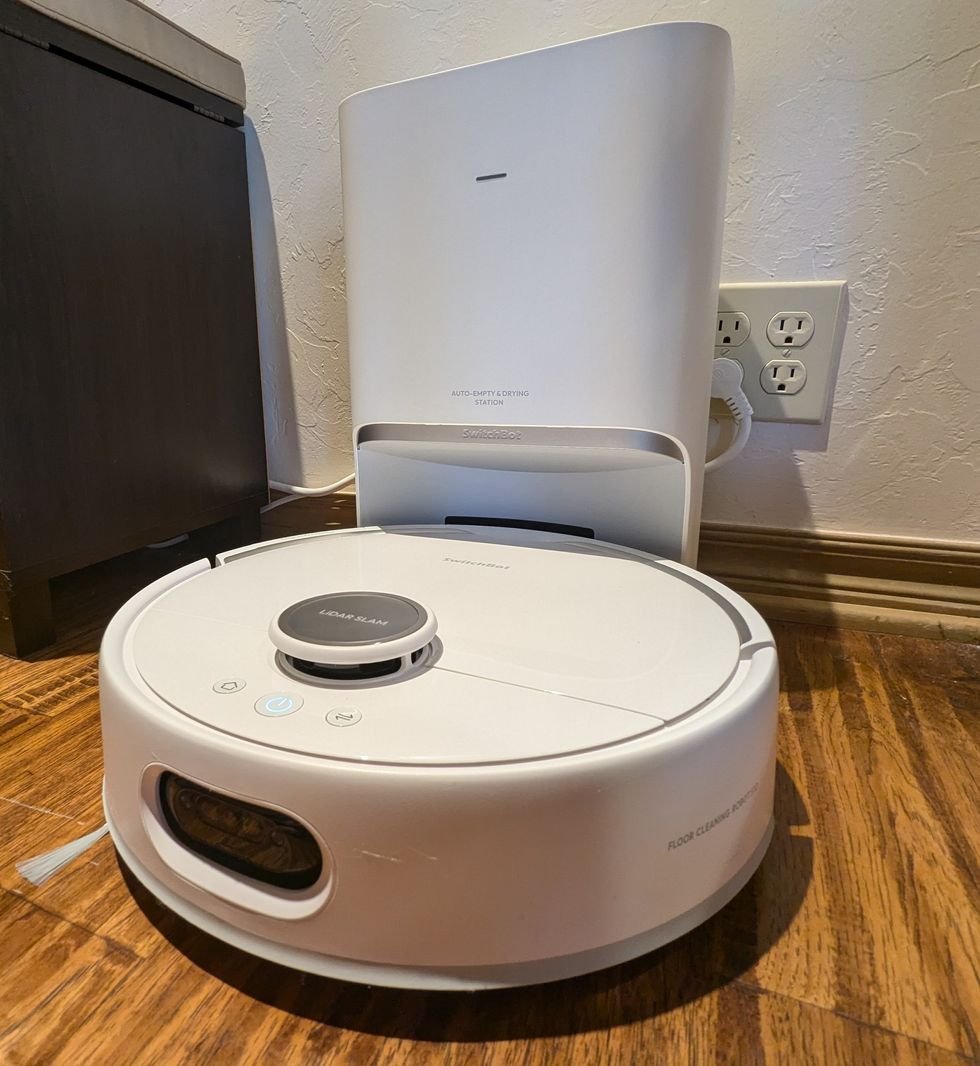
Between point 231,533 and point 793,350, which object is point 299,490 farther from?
point 793,350

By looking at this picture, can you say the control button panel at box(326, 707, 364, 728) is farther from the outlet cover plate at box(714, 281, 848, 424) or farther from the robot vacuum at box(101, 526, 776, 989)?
the outlet cover plate at box(714, 281, 848, 424)

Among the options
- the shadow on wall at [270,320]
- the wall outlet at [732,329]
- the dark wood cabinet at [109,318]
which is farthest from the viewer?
the shadow on wall at [270,320]

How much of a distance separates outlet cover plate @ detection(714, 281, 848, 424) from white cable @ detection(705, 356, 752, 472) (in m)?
0.02

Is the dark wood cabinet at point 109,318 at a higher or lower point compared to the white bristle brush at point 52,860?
higher

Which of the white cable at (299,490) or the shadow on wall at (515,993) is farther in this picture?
the white cable at (299,490)

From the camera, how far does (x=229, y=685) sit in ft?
1.15

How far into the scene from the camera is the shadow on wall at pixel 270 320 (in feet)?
2.74

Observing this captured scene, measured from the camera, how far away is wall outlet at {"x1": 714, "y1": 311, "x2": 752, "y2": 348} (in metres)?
0.69

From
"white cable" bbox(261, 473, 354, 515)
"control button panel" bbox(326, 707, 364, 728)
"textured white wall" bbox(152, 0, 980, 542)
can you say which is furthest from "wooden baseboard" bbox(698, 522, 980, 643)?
"control button panel" bbox(326, 707, 364, 728)

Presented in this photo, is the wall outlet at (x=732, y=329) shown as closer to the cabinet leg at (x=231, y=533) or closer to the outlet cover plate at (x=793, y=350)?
the outlet cover plate at (x=793, y=350)

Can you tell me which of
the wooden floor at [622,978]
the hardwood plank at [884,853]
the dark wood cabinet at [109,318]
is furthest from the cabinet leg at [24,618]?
the hardwood plank at [884,853]

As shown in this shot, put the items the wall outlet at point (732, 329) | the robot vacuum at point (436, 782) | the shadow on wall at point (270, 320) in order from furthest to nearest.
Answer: the shadow on wall at point (270, 320) → the wall outlet at point (732, 329) → the robot vacuum at point (436, 782)

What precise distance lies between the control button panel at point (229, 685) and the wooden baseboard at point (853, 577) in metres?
0.53

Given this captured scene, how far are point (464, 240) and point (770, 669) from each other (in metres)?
0.39
